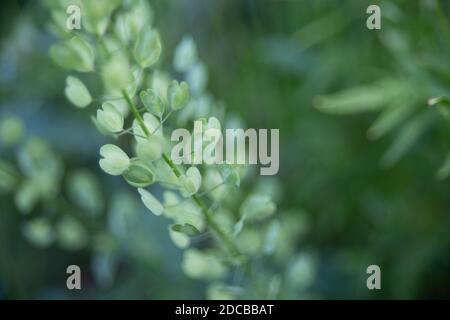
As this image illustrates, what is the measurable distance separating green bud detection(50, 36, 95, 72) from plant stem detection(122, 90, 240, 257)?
5cm

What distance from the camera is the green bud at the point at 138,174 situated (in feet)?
1.32

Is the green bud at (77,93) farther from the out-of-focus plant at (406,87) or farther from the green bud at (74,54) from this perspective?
the out-of-focus plant at (406,87)

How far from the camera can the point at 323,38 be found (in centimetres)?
74

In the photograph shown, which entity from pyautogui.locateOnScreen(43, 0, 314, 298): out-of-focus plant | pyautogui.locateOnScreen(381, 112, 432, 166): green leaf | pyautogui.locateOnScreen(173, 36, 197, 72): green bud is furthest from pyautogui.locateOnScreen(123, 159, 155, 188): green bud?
pyautogui.locateOnScreen(381, 112, 432, 166): green leaf

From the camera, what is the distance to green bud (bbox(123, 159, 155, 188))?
0.40 meters

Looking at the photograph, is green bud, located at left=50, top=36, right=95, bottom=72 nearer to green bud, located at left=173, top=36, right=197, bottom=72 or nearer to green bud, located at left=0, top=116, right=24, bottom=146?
green bud, located at left=173, top=36, right=197, bottom=72

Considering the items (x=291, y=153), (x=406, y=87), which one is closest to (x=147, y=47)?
(x=406, y=87)

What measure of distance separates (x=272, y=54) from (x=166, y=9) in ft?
0.54

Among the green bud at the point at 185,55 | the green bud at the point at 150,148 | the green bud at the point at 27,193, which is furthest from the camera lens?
the green bud at the point at 27,193

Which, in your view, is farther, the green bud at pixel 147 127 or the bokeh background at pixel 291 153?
the bokeh background at pixel 291 153

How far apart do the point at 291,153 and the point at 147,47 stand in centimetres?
38

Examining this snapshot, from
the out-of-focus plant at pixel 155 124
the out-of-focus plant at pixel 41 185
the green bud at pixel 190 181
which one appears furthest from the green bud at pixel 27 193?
the green bud at pixel 190 181
